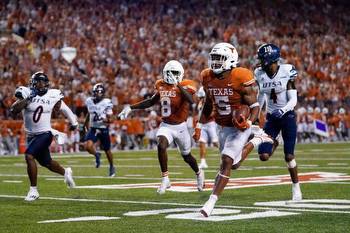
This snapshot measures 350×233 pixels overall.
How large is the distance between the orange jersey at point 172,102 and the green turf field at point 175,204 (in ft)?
3.42

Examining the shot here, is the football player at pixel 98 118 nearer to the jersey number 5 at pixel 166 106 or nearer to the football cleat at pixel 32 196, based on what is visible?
the jersey number 5 at pixel 166 106

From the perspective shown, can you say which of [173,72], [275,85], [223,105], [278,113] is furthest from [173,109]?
[223,105]

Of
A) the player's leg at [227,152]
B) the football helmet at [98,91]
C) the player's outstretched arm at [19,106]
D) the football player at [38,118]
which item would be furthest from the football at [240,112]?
the football helmet at [98,91]

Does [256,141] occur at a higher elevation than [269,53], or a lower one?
lower

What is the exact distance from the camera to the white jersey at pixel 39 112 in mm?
11898

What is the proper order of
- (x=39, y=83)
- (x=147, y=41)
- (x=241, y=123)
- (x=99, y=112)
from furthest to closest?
1. (x=147, y=41)
2. (x=99, y=112)
3. (x=39, y=83)
4. (x=241, y=123)

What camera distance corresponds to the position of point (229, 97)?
9.41 m

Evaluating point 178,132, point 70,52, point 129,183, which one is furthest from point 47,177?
point 70,52

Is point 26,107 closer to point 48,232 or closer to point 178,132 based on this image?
point 178,132

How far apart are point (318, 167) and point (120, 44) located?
16448 mm

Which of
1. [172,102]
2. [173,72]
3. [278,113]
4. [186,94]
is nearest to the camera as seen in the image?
[278,113]

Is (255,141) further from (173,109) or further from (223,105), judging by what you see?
(173,109)

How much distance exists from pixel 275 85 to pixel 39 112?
128 inches

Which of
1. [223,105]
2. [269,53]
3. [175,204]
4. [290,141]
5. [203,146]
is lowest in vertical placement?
[203,146]
